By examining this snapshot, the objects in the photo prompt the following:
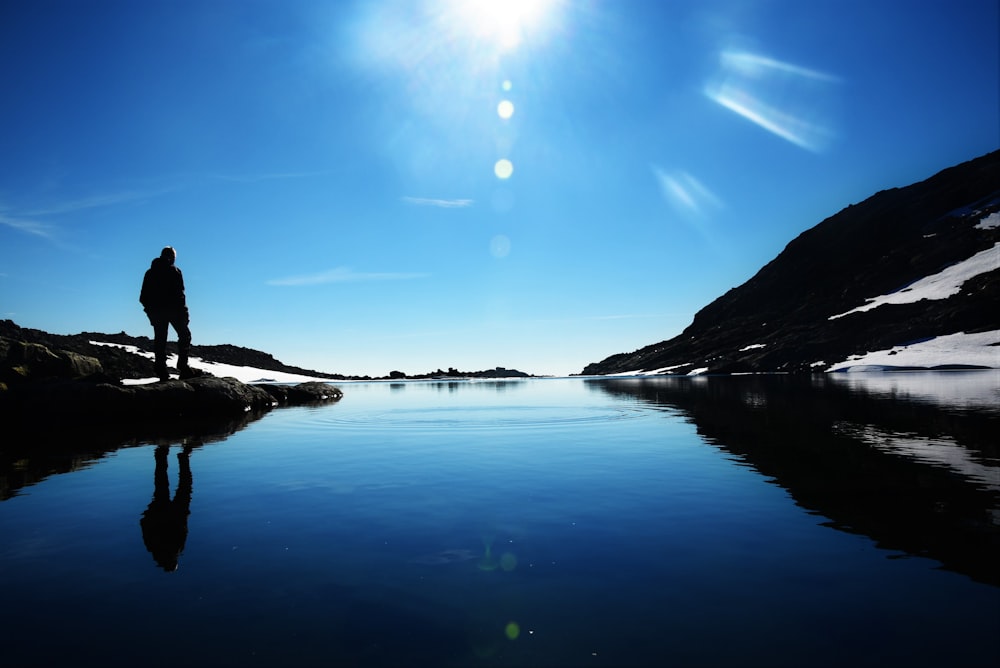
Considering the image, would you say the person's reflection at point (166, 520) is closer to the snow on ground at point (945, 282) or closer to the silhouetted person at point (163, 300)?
the silhouetted person at point (163, 300)

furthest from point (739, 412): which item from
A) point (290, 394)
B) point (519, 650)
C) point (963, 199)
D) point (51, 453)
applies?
point (963, 199)

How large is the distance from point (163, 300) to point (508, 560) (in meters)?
25.5

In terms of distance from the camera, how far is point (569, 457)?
48.3 feet

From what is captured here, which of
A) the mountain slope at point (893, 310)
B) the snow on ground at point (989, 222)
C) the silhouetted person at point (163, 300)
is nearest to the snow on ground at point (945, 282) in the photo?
the mountain slope at point (893, 310)

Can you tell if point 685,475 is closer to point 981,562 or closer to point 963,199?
point 981,562

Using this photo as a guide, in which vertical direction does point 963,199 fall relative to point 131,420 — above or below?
above

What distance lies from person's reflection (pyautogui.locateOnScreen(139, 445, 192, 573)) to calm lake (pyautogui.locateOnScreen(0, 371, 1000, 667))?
0.18 ft

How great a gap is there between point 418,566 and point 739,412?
25.9m

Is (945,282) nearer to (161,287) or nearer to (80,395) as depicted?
(161,287)

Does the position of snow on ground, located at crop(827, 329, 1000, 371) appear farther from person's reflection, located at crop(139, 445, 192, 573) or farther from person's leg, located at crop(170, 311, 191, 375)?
person's reflection, located at crop(139, 445, 192, 573)

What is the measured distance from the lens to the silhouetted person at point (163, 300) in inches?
993

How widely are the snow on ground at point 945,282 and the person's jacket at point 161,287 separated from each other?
164431mm

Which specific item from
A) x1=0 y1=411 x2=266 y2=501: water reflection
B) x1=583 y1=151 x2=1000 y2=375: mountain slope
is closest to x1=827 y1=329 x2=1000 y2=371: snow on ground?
x1=583 y1=151 x2=1000 y2=375: mountain slope

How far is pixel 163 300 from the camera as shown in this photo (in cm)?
2542
